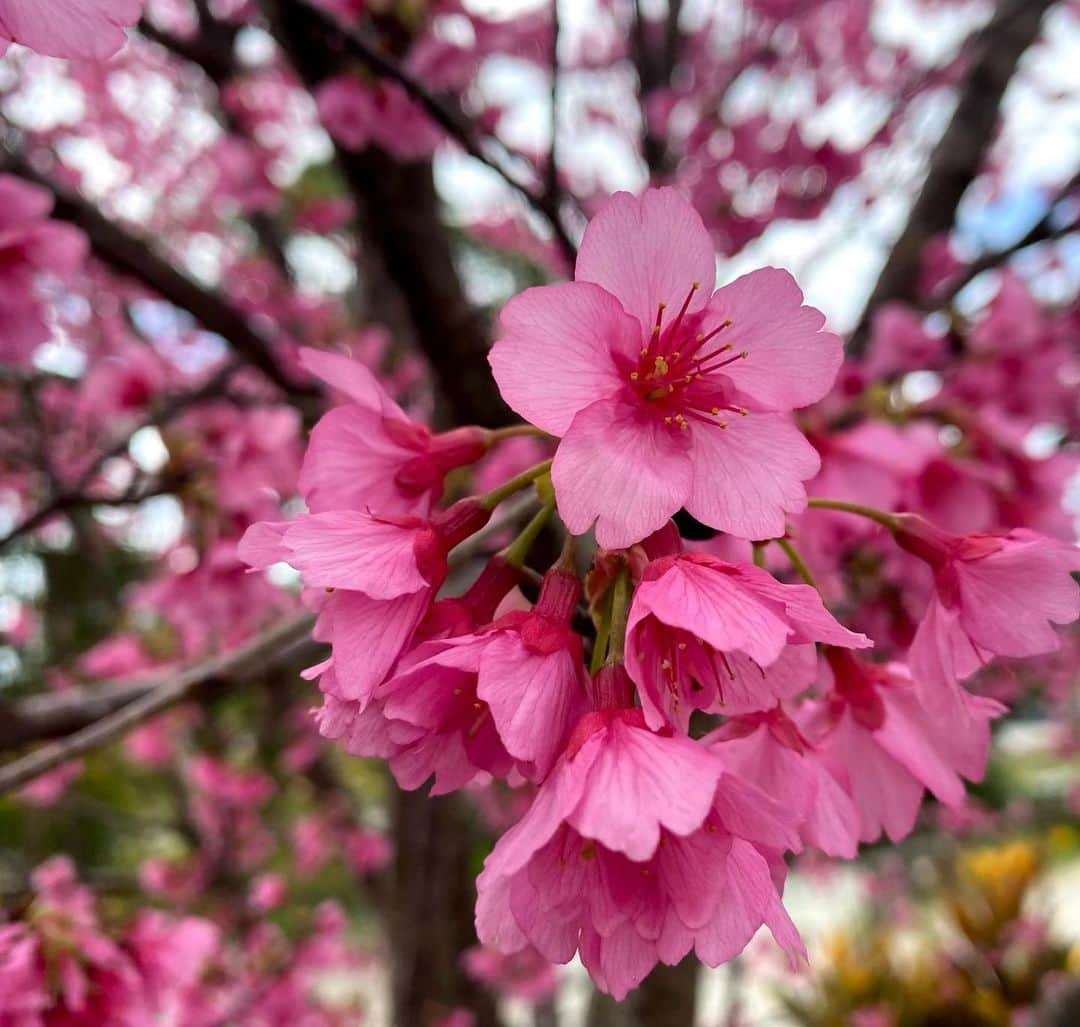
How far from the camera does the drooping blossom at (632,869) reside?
433 mm

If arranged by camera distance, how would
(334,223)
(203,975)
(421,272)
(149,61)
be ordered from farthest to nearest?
(149,61), (334,223), (203,975), (421,272)

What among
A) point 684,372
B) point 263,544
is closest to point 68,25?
point 263,544

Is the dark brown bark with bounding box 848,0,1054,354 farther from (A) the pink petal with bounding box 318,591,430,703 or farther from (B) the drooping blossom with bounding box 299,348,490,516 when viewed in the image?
(A) the pink petal with bounding box 318,591,430,703

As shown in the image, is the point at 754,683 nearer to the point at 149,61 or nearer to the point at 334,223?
the point at 334,223

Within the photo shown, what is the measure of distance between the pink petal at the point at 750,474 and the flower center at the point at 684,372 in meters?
0.01

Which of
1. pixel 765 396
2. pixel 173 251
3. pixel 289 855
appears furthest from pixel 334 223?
pixel 289 855

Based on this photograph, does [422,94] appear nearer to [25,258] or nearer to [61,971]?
[25,258]

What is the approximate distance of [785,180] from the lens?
2828 millimetres

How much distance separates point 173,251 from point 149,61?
125 cm

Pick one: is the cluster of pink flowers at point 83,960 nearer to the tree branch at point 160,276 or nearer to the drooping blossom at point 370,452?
the drooping blossom at point 370,452

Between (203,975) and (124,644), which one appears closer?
(203,975)

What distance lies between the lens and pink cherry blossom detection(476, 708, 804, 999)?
433 mm

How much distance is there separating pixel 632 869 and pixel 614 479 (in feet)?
0.73

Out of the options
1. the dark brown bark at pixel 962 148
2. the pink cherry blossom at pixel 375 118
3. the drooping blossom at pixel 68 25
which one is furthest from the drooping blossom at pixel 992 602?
the dark brown bark at pixel 962 148
